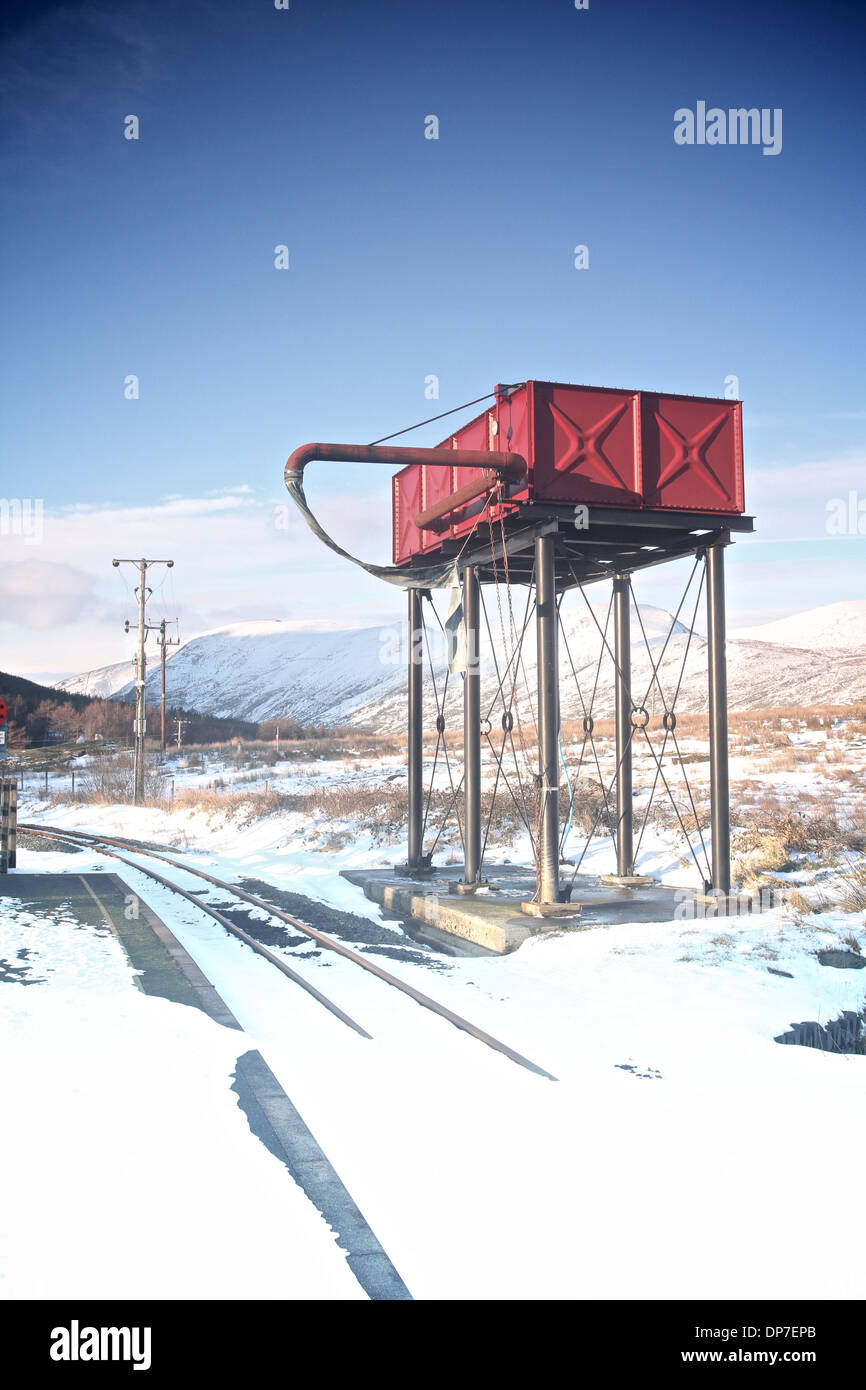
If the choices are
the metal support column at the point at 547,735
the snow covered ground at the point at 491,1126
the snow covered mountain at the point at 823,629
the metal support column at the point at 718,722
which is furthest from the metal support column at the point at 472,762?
the snow covered mountain at the point at 823,629

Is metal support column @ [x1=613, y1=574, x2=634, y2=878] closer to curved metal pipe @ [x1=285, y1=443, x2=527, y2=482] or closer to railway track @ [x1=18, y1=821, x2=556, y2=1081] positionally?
curved metal pipe @ [x1=285, y1=443, x2=527, y2=482]

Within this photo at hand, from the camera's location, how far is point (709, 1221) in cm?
438

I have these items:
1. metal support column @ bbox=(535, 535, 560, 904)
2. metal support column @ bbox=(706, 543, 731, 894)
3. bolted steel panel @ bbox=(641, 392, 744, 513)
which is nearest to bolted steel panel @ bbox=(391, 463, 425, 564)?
metal support column @ bbox=(535, 535, 560, 904)

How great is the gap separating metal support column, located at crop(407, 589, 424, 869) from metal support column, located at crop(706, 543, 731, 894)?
450 cm

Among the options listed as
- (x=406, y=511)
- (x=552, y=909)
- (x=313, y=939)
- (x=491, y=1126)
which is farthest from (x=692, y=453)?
(x=491, y=1126)

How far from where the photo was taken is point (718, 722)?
1233 centimetres

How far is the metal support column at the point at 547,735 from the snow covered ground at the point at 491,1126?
1.73 meters

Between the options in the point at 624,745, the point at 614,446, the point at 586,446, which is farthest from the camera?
the point at 624,745

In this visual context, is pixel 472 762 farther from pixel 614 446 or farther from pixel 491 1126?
pixel 491 1126

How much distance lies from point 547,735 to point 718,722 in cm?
226

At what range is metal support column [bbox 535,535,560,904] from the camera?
11547mm

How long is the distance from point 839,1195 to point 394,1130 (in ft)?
7.15

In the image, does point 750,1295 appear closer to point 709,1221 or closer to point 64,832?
point 709,1221
